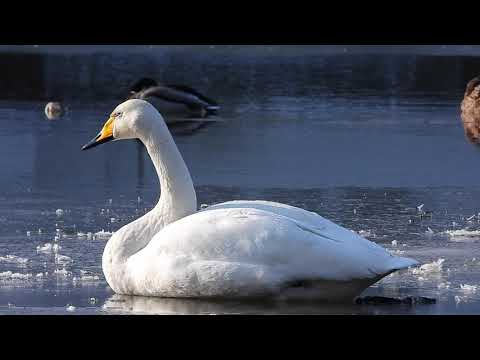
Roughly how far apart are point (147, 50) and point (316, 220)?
24929 millimetres

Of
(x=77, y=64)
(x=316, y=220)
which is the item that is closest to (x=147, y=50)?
(x=77, y=64)

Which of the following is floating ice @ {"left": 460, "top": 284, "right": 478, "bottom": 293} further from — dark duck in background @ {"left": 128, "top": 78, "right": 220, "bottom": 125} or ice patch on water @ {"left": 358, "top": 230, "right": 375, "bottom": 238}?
dark duck in background @ {"left": 128, "top": 78, "right": 220, "bottom": 125}

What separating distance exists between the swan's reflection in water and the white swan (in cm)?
6

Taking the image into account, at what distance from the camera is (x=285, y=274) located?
692 centimetres

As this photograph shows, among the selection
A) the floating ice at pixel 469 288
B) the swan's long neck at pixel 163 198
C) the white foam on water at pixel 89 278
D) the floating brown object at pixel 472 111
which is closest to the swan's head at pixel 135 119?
the swan's long neck at pixel 163 198

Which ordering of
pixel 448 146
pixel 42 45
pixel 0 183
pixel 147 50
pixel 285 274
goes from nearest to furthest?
1. pixel 285 274
2. pixel 0 183
3. pixel 448 146
4. pixel 147 50
5. pixel 42 45

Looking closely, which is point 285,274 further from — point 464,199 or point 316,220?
point 464,199

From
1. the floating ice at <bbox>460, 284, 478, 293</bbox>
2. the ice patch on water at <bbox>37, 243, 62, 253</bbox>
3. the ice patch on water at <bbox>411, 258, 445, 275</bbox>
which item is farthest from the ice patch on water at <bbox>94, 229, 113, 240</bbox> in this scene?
the floating ice at <bbox>460, 284, 478, 293</bbox>

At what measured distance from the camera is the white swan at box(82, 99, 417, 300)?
691cm

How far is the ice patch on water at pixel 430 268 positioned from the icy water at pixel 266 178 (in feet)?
0.04

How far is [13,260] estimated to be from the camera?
8.02 metres

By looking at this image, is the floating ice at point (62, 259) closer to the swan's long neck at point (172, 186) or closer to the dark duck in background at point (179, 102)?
the swan's long neck at point (172, 186)

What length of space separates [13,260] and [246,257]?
1.74 meters

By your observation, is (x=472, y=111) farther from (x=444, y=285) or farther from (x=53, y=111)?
(x=444, y=285)
